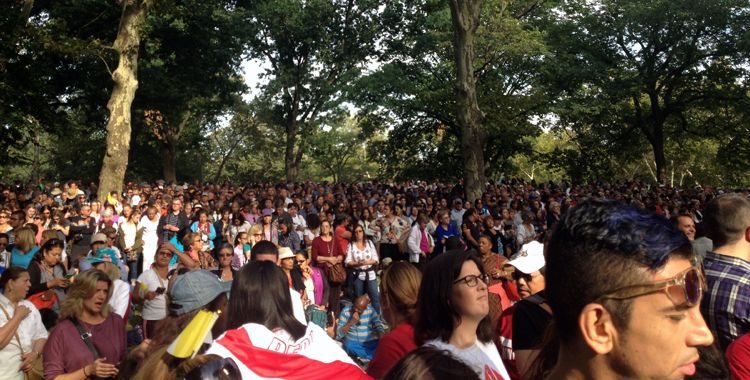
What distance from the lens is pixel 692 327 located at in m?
1.39

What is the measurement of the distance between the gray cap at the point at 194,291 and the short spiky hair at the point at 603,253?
2392 millimetres

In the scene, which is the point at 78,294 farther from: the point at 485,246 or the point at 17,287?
the point at 485,246

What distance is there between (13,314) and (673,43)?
34782 millimetres

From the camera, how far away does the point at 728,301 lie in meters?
3.22

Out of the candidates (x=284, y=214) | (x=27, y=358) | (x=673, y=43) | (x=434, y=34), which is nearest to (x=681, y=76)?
(x=673, y=43)

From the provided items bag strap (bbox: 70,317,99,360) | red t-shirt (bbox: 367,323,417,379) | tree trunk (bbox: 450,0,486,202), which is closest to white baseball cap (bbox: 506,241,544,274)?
red t-shirt (bbox: 367,323,417,379)

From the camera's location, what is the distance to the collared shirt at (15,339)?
4914 millimetres

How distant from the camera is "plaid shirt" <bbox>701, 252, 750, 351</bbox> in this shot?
319cm

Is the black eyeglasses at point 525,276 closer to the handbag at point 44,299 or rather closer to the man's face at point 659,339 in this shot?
the man's face at point 659,339

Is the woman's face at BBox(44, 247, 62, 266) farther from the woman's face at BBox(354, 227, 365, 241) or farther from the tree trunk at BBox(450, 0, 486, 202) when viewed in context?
the tree trunk at BBox(450, 0, 486, 202)

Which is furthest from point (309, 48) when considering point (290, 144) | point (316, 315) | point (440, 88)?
point (316, 315)

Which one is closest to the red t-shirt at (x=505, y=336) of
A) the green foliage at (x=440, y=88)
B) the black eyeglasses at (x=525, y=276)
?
the black eyeglasses at (x=525, y=276)

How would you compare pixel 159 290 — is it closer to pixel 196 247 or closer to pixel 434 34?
pixel 196 247

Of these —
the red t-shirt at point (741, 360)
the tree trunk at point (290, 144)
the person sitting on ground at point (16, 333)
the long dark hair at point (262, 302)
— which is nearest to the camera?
the red t-shirt at point (741, 360)
